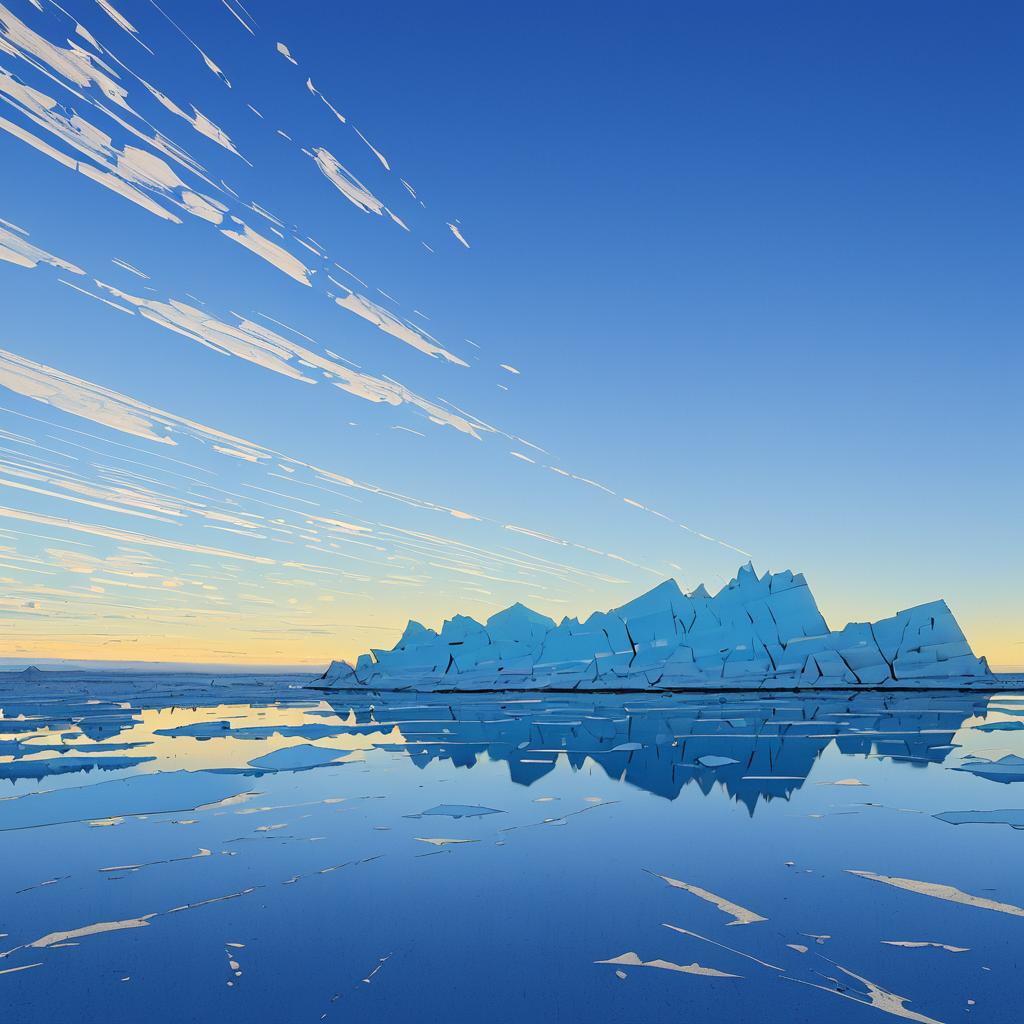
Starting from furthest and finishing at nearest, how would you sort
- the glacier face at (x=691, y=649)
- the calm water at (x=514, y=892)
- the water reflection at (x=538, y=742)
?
1. the glacier face at (x=691, y=649)
2. the water reflection at (x=538, y=742)
3. the calm water at (x=514, y=892)

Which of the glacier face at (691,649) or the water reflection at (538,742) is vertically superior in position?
the glacier face at (691,649)

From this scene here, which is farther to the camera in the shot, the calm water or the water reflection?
the water reflection

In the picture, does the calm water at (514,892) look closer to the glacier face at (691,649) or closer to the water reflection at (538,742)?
the water reflection at (538,742)

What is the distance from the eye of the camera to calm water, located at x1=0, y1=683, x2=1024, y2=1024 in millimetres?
2836

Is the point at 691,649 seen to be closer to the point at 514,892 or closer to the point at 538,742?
the point at 538,742

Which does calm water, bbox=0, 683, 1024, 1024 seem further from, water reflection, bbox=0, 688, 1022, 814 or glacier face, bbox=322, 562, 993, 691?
glacier face, bbox=322, 562, 993, 691

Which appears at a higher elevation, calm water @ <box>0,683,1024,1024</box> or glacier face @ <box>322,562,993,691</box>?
glacier face @ <box>322,562,993,691</box>

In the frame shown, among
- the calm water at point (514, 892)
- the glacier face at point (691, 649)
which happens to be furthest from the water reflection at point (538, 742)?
the glacier face at point (691, 649)

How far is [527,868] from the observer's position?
15.3 ft

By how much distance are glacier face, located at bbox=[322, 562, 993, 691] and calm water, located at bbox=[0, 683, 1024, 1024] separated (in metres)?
28.0

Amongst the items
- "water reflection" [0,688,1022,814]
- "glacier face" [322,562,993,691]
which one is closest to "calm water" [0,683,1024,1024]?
"water reflection" [0,688,1022,814]

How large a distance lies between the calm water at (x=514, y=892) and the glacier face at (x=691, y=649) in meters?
28.0

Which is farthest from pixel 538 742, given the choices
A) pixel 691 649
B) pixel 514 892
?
pixel 691 649

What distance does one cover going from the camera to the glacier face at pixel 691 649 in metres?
34.2
